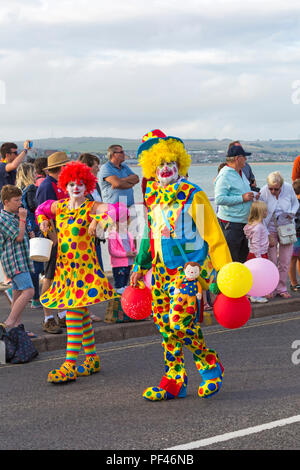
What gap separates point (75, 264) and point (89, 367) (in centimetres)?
95

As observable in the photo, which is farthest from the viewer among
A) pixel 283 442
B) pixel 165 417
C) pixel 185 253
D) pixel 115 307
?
pixel 115 307

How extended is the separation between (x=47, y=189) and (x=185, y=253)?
9.14 ft

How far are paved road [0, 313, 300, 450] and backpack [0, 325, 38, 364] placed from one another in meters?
0.13

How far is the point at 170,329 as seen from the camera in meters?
5.94

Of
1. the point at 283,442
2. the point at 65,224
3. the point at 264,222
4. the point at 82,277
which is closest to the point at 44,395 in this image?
the point at 82,277

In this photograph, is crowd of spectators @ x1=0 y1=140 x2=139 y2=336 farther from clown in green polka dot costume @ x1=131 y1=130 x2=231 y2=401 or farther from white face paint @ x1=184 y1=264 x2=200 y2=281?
white face paint @ x1=184 y1=264 x2=200 y2=281

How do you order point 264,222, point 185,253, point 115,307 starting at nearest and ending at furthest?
point 185,253
point 115,307
point 264,222

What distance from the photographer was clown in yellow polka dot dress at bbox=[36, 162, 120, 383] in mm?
6621

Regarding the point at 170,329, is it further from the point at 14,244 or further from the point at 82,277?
the point at 14,244

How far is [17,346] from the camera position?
7.34m

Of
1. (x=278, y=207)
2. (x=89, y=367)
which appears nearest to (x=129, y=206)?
(x=278, y=207)

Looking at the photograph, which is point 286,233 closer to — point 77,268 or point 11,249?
point 11,249

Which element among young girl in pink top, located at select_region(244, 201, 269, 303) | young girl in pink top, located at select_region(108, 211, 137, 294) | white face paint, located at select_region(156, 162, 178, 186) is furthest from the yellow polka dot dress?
young girl in pink top, located at select_region(244, 201, 269, 303)

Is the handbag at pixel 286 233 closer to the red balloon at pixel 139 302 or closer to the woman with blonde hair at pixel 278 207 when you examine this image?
the woman with blonde hair at pixel 278 207
